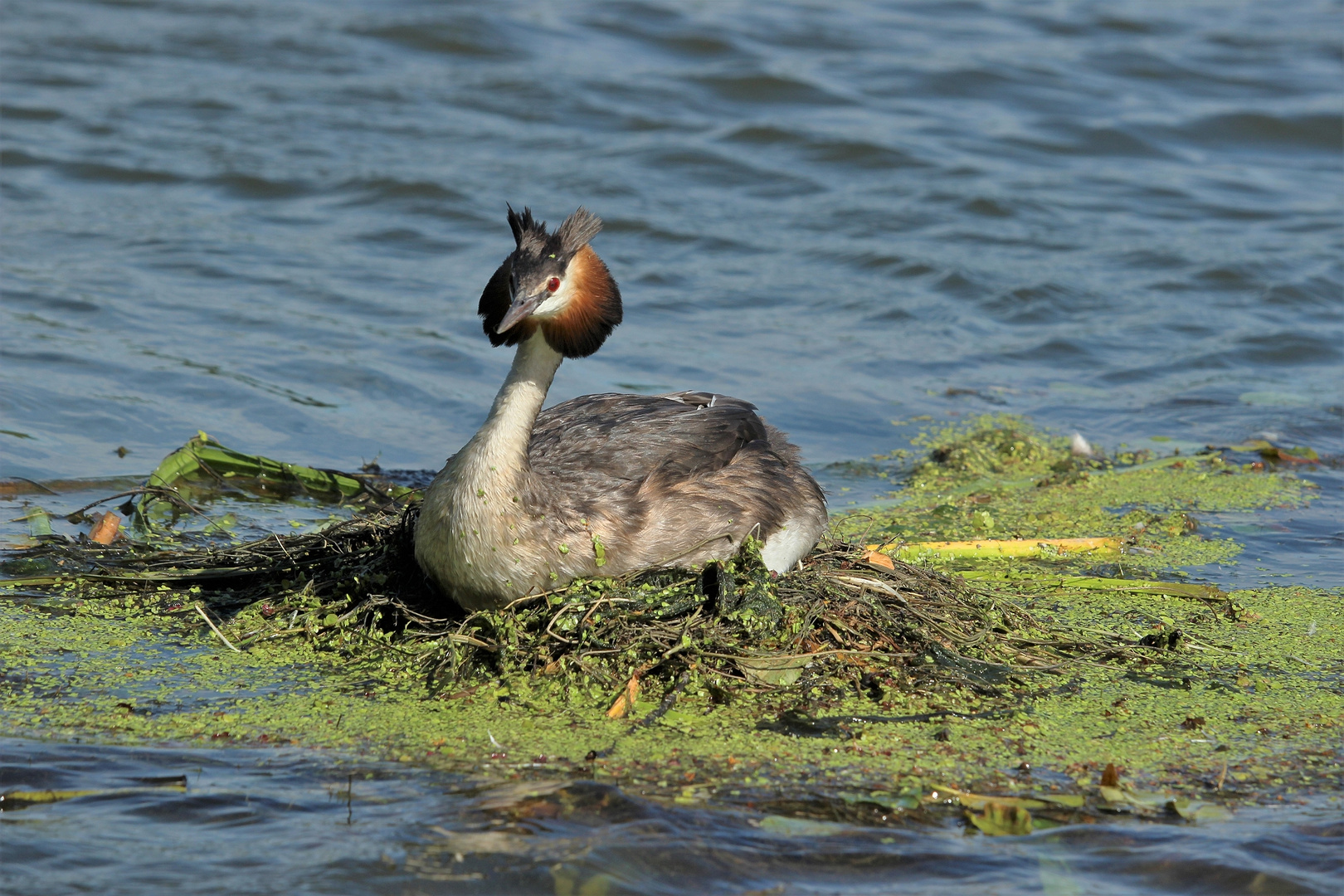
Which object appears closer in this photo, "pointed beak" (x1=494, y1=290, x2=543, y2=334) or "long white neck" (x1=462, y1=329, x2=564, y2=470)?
"pointed beak" (x1=494, y1=290, x2=543, y2=334)

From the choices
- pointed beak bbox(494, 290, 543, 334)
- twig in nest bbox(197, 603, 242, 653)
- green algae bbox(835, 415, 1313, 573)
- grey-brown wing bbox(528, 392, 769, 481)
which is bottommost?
twig in nest bbox(197, 603, 242, 653)

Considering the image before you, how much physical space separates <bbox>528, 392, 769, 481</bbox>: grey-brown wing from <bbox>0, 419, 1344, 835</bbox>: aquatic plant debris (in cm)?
48

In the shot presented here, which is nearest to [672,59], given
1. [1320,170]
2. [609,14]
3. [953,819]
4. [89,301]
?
[609,14]

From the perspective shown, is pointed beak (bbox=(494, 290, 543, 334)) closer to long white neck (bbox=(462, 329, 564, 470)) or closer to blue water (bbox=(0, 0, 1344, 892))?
long white neck (bbox=(462, 329, 564, 470))

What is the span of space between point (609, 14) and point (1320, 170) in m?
8.48

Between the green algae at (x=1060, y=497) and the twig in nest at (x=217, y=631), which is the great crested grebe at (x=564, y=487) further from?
the green algae at (x=1060, y=497)

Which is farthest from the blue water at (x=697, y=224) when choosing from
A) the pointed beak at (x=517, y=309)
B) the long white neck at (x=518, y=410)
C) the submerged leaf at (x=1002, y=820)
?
the pointed beak at (x=517, y=309)

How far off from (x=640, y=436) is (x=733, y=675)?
113cm

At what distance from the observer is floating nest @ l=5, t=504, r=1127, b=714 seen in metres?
4.82

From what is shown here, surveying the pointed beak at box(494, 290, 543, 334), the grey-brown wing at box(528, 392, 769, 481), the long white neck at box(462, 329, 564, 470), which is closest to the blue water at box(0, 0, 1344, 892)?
the long white neck at box(462, 329, 564, 470)

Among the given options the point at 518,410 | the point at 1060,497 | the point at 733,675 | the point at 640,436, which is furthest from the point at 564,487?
the point at 1060,497

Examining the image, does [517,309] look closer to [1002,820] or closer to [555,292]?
[555,292]

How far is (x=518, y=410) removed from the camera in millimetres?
4961

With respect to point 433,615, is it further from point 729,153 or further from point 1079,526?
point 729,153
